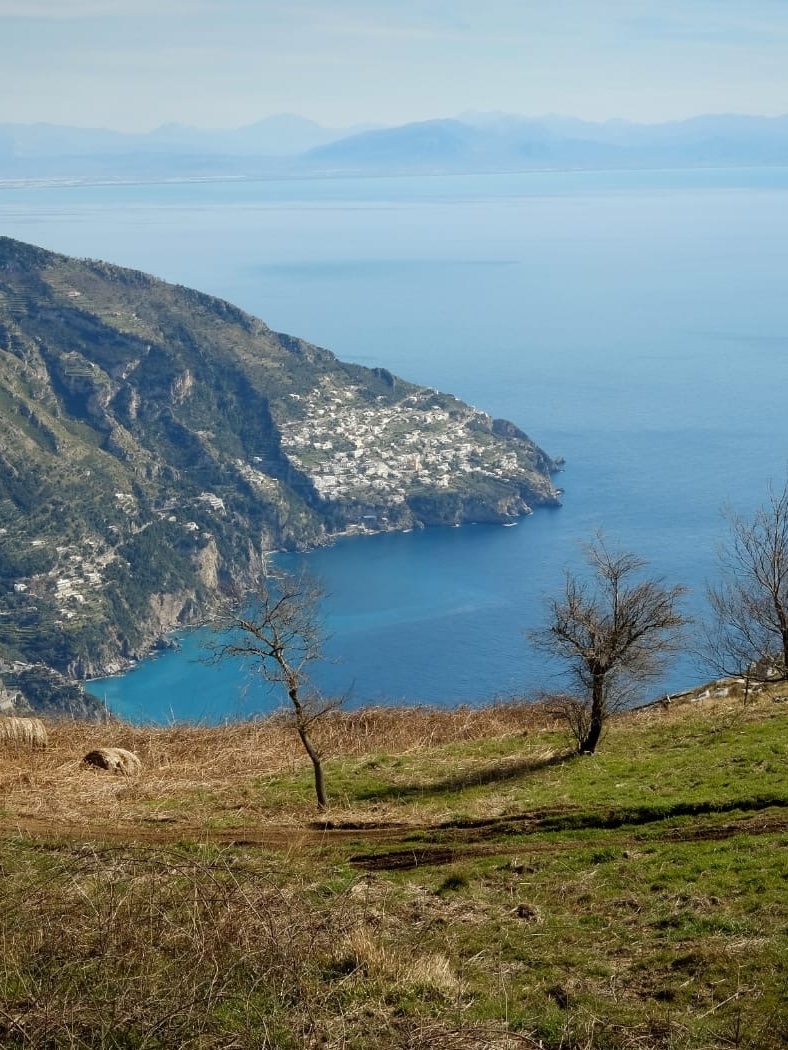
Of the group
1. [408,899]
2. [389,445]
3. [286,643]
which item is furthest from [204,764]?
[389,445]

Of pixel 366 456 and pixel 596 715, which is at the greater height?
pixel 596 715

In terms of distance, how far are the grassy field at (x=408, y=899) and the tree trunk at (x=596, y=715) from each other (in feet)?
1.52

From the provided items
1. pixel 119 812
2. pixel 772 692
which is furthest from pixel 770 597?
pixel 119 812

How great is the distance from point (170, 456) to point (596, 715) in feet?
418

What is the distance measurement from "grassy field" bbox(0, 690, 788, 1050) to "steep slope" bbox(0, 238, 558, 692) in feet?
279

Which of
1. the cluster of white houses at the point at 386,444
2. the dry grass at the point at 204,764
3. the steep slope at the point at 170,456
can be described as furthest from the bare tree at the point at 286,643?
the cluster of white houses at the point at 386,444

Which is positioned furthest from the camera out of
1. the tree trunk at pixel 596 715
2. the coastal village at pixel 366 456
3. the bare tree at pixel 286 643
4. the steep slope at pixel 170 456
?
the coastal village at pixel 366 456

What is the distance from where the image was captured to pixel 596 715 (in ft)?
59.4

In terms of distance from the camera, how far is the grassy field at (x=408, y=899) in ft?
24.1

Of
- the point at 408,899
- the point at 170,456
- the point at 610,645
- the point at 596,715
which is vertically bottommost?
the point at 170,456

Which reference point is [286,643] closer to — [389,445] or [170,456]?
[170,456]

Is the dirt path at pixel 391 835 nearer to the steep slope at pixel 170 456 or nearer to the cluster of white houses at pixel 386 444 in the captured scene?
the steep slope at pixel 170 456

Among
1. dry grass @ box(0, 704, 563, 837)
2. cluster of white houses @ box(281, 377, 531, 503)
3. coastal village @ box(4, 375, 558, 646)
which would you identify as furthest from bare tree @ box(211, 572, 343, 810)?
cluster of white houses @ box(281, 377, 531, 503)

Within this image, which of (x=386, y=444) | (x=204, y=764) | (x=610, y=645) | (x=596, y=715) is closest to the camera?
(x=596, y=715)
